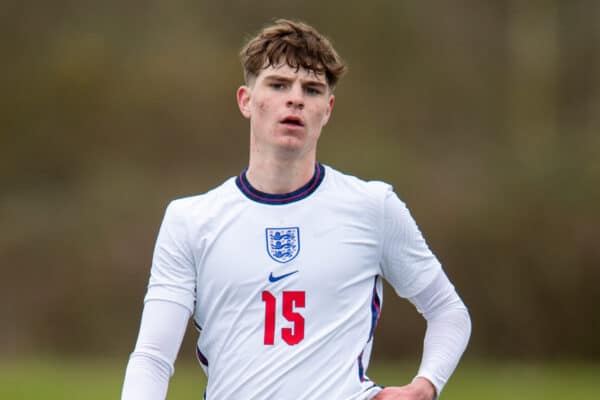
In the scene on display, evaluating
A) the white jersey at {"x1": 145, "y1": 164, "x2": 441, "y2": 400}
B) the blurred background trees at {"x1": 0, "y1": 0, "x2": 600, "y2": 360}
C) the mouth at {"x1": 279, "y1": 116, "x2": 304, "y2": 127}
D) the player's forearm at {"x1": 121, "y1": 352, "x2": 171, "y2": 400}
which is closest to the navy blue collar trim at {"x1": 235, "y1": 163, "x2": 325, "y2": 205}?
the white jersey at {"x1": 145, "y1": 164, "x2": 441, "y2": 400}

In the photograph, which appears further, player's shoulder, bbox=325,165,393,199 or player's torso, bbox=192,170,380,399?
player's shoulder, bbox=325,165,393,199

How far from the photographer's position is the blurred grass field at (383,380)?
43.7ft

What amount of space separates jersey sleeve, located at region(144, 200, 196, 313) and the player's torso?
41 millimetres

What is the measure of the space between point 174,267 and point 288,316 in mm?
441

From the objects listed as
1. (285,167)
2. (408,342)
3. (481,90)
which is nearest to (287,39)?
(285,167)

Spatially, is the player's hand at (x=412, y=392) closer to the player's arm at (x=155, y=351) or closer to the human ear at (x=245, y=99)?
the player's arm at (x=155, y=351)

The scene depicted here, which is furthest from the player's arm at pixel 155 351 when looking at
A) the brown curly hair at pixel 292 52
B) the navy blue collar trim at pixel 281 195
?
the brown curly hair at pixel 292 52

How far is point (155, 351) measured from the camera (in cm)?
435

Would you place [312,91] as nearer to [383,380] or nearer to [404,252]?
[404,252]

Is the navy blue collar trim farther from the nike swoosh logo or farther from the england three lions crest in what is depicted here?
the nike swoosh logo

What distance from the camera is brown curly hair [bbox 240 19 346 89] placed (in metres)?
4.53

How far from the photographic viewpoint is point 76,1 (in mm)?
27781

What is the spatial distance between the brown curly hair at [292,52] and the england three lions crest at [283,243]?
1.87 ft

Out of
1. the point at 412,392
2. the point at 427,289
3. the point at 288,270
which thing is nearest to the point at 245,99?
the point at 288,270
